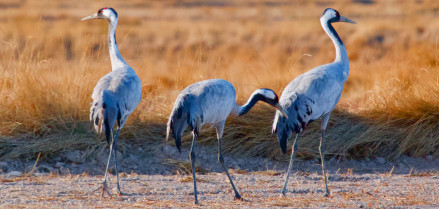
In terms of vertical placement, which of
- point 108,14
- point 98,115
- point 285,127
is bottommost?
point 285,127

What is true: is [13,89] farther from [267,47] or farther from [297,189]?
[267,47]

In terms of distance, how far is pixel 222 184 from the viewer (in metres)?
6.41

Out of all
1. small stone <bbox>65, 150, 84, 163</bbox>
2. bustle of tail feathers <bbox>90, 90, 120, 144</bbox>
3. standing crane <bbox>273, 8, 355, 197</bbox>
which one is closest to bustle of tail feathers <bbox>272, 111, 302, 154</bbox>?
standing crane <bbox>273, 8, 355, 197</bbox>

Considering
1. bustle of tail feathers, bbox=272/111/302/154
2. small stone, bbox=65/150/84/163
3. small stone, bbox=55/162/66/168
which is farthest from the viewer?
small stone, bbox=65/150/84/163

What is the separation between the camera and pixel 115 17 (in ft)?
23.0

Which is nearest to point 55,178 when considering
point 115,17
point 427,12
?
point 115,17

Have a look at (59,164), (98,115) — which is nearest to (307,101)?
(98,115)

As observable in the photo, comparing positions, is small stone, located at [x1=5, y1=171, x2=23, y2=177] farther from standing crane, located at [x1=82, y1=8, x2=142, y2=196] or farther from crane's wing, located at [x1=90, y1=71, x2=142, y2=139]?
crane's wing, located at [x1=90, y1=71, x2=142, y2=139]

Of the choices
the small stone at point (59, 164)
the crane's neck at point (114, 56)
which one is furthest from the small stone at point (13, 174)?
the crane's neck at point (114, 56)

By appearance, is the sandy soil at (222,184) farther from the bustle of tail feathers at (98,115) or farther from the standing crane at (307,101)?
the bustle of tail feathers at (98,115)

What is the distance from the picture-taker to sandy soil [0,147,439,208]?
5457 millimetres

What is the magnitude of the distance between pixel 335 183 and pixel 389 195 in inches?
34.6

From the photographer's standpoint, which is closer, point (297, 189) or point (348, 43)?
point (297, 189)

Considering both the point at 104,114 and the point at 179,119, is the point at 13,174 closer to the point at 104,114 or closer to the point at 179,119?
the point at 104,114
